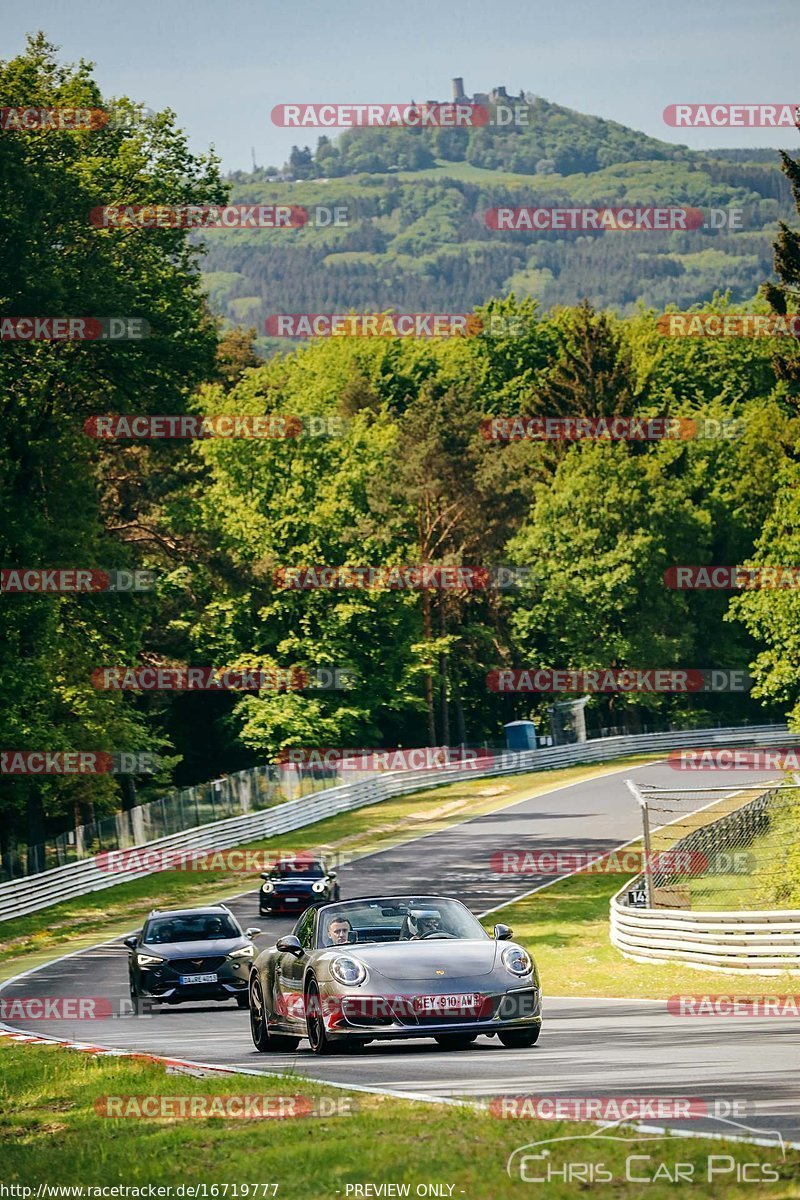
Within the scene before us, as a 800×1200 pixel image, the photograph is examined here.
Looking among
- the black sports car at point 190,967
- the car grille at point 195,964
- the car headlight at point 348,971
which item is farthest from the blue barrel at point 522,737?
the car headlight at point 348,971

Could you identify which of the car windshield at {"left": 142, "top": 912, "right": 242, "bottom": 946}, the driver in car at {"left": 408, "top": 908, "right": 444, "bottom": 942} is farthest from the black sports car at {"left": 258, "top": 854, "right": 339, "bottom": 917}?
the driver in car at {"left": 408, "top": 908, "right": 444, "bottom": 942}

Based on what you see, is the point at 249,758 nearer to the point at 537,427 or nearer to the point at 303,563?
the point at 303,563

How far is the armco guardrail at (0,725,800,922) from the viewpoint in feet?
146

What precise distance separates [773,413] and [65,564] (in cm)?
5137

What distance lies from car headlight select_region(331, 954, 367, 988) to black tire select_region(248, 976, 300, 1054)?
161cm

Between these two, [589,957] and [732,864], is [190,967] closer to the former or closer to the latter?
[589,957]

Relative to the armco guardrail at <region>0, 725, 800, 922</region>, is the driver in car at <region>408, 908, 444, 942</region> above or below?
above

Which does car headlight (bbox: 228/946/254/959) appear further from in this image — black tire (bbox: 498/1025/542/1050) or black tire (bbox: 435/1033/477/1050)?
black tire (bbox: 498/1025/542/1050)

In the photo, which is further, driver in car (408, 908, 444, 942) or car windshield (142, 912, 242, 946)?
car windshield (142, 912, 242, 946)

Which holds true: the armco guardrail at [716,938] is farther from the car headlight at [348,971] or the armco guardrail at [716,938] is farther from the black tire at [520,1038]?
the car headlight at [348,971]

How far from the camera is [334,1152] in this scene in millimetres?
8703

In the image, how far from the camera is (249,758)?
248 ft

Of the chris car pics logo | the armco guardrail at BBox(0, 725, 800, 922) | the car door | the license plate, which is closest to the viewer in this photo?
the chris car pics logo

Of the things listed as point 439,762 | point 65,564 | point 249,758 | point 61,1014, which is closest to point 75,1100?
point 61,1014
